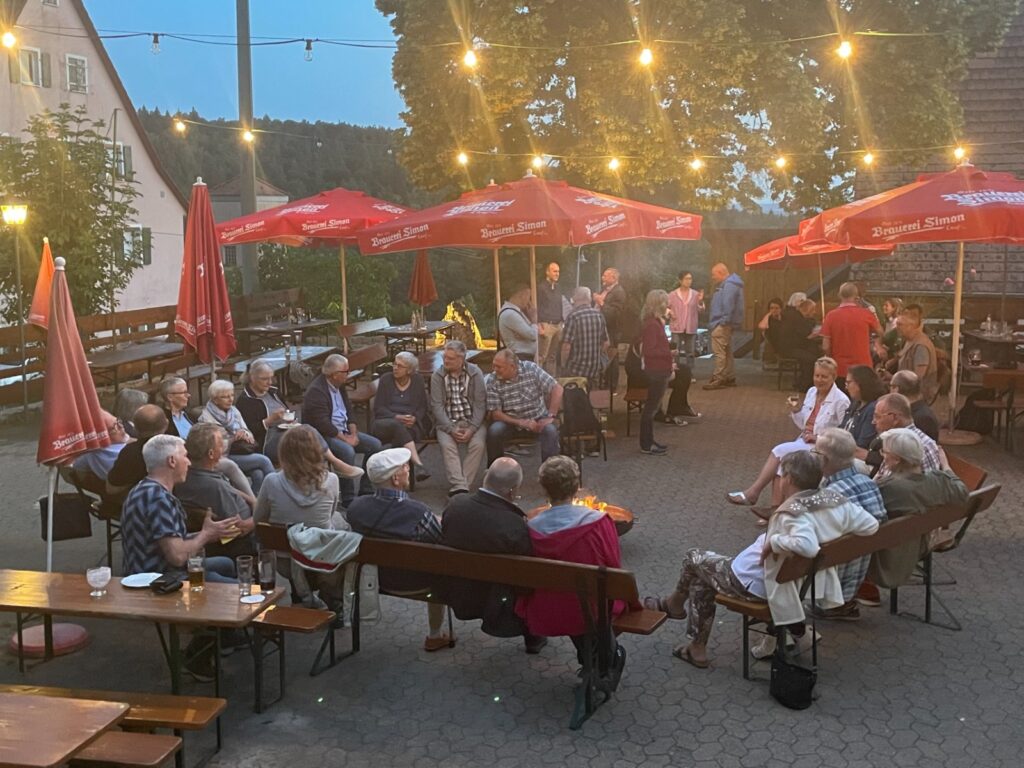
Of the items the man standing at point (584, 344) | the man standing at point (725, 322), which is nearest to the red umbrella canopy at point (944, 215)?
the man standing at point (584, 344)

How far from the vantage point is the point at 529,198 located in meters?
12.1

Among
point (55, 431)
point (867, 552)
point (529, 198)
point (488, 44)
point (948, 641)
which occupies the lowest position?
point (948, 641)

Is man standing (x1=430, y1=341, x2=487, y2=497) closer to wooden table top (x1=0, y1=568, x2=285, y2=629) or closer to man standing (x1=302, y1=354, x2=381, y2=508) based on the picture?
man standing (x1=302, y1=354, x2=381, y2=508)

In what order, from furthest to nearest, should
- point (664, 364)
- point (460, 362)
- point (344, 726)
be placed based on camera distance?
1. point (664, 364)
2. point (460, 362)
3. point (344, 726)

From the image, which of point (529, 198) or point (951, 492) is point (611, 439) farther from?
point (951, 492)

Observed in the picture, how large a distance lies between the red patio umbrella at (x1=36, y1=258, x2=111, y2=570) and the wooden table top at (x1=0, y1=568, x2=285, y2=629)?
933 millimetres

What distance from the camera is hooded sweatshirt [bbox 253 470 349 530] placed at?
6551 millimetres

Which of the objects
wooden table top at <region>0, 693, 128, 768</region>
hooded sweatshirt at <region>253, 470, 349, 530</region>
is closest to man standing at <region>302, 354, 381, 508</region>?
hooded sweatshirt at <region>253, 470, 349, 530</region>

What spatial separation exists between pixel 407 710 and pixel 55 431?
2.65m

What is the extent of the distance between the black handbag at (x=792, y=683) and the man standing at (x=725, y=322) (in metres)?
11.5

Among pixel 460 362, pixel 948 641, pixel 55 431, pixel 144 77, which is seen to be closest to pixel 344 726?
pixel 55 431

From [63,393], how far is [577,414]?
5.23 m

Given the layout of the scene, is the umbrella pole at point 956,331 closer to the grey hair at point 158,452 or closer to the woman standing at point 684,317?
the woman standing at point 684,317

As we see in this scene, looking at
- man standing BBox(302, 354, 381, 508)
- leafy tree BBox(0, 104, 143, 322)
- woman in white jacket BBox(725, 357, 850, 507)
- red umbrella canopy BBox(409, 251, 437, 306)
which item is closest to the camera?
woman in white jacket BBox(725, 357, 850, 507)
